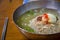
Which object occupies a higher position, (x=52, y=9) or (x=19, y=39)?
(x=52, y=9)

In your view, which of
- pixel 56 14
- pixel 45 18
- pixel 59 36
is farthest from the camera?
pixel 56 14

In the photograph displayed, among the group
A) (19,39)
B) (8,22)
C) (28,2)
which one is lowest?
(19,39)

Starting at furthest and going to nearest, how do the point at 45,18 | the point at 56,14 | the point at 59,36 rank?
the point at 56,14, the point at 45,18, the point at 59,36

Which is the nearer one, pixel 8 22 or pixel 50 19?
pixel 50 19

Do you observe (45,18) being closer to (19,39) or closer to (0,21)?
(19,39)

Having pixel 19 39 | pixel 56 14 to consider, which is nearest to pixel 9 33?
pixel 19 39

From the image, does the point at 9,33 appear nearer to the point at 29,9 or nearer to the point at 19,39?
the point at 19,39

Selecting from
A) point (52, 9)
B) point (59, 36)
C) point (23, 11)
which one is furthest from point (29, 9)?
point (59, 36)
